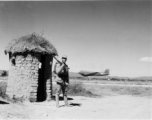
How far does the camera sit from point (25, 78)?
26.8ft

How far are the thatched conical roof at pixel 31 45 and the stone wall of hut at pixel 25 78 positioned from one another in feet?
1.03

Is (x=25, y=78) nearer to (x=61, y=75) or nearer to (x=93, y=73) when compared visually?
(x=61, y=75)

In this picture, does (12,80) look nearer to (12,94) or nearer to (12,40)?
(12,94)

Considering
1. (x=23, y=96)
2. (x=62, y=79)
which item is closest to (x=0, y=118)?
(x=62, y=79)

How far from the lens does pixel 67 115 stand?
17.4 feet

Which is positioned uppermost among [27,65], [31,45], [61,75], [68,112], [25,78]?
[31,45]

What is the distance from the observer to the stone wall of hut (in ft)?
26.5

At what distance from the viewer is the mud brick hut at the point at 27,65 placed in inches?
320

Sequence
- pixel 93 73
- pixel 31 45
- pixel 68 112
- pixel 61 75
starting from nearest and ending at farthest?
1. pixel 68 112
2. pixel 61 75
3. pixel 31 45
4. pixel 93 73

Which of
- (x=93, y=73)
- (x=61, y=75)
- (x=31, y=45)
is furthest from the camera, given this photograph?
(x=93, y=73)

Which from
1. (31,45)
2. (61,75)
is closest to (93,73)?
(31,45)

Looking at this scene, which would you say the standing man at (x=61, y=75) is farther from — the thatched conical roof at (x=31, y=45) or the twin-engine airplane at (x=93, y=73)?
the twin-engine airplane at (x=93, y=73)

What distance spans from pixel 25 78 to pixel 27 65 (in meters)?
0.63

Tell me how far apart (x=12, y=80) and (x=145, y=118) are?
632cm
